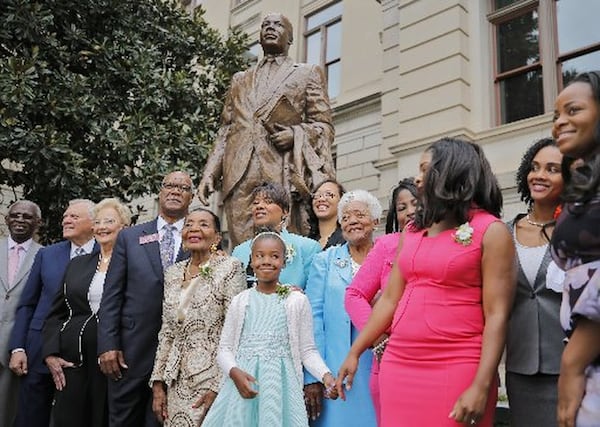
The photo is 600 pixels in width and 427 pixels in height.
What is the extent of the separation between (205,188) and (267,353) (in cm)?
215

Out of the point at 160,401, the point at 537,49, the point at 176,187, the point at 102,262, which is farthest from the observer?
the point at 537,49

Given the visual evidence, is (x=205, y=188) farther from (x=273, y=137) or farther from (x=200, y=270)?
(x=200, y=270)

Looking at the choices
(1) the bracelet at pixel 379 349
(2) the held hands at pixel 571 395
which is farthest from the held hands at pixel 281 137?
(2) the held hands at pixel 571 395

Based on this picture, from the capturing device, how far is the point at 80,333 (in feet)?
13.5

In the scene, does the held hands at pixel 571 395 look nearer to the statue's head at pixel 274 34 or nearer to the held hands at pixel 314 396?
the held hands at pixel 314 396

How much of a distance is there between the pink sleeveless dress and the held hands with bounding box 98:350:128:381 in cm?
194

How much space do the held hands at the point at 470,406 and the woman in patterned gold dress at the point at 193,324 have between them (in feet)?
5.39

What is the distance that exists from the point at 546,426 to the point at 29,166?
703 cm

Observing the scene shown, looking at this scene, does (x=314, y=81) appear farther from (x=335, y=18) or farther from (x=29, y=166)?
(x=335, y=18)

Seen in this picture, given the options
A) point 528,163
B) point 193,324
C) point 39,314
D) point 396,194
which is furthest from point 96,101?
point 528,163

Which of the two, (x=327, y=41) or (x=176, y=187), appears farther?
(x=327, y=41)

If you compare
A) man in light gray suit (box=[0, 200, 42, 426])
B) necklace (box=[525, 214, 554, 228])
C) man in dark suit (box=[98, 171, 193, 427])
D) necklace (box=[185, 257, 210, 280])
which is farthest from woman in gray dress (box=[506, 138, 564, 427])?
man in light gray suit (box=[0, 200, 42, 426])

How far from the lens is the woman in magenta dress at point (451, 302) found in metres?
2.25

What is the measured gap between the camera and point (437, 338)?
7.61 feet
